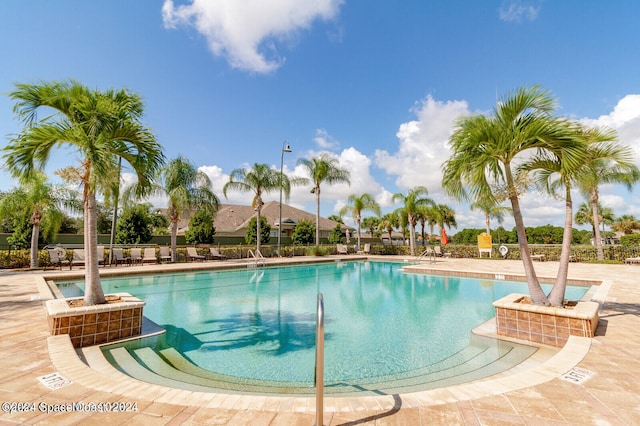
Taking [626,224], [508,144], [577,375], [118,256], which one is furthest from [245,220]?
[626,224]

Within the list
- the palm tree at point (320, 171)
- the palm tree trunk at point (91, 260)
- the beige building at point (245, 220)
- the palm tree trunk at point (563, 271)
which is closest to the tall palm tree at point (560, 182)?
the palm tree trunk at point (563, 271)

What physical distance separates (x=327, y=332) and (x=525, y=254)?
4.07 metres

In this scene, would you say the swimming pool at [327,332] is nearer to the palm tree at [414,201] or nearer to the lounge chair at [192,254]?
the lounge chair at [192,254]

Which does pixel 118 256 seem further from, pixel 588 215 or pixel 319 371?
pixel 588 215

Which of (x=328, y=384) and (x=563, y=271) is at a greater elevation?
(x=563, y=271)

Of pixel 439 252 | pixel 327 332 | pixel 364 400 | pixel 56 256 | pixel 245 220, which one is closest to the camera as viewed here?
pixel 364 400

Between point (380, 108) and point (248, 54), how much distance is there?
32.9 feet

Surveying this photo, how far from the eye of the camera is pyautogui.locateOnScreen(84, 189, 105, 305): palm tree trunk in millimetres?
5096

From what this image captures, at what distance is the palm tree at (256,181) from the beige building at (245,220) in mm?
13133

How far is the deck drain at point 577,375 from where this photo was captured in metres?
3.19

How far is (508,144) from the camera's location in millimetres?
5273

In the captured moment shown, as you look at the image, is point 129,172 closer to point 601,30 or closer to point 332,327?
point 332,327

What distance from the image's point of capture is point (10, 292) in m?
8.25

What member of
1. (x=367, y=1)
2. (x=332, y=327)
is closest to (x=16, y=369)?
(x=332, y=327)
